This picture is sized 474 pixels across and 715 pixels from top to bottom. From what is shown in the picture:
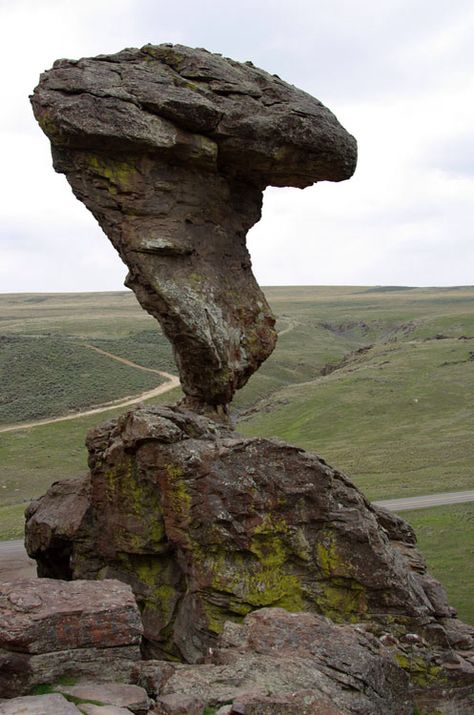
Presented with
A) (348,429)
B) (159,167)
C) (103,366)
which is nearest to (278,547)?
(159,167)

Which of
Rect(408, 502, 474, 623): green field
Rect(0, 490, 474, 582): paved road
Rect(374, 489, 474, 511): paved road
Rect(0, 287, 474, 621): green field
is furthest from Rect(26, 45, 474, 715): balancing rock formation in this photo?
Rect(374, 489, 474, 511): paved road

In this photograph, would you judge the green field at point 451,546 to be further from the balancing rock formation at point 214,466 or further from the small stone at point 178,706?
the small stone at point 178,706

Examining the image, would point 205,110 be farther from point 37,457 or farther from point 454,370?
point 454,370

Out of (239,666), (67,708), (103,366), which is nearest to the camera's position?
(67,708)

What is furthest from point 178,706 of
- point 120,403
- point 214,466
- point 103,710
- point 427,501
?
point 120,403

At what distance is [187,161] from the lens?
85.9 ft

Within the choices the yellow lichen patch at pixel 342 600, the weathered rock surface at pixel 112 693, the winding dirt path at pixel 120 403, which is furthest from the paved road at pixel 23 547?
the winding dirt path at pixel 120 403

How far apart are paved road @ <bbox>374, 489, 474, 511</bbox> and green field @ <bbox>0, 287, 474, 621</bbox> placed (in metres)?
1.42

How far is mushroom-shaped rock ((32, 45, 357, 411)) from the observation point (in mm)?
24719

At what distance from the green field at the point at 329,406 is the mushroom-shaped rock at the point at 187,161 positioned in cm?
1381

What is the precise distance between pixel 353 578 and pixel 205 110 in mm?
15197

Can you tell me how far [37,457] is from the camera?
64.2m

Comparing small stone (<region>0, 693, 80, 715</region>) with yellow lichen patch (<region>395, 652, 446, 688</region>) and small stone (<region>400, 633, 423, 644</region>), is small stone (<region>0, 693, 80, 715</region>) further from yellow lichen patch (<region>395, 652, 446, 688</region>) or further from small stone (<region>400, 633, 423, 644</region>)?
small stone (<region>400, 633, 423, 644</region>)

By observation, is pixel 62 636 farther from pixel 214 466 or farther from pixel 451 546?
pixel 451 546
